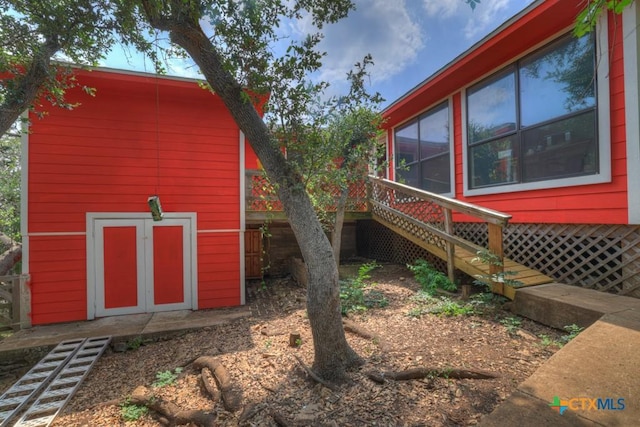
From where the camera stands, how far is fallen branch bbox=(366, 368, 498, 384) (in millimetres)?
2199

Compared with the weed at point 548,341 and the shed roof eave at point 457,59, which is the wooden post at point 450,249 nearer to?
the weed at point 548,341

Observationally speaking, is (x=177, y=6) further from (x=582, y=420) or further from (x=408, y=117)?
(x=408, y=117)

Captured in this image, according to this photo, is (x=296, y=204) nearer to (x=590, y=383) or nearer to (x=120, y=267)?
(x=590, y=383)

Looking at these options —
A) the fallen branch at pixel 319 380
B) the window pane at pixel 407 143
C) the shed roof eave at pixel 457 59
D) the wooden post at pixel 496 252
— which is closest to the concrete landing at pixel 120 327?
the fallen branch at pixel 319 380

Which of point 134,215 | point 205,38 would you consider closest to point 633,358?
point 205,38

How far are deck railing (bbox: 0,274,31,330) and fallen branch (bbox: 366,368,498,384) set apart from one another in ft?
18.0

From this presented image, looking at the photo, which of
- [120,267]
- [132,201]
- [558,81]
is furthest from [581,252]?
[120,267]

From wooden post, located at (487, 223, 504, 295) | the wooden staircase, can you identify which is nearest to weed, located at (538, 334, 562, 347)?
the wooden staircase

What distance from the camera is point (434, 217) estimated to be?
18.2 ft

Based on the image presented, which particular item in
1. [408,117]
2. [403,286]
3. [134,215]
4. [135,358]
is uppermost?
[408,117]

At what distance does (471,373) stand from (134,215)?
543cm

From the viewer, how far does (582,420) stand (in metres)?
1.50

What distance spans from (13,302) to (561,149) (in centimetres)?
859

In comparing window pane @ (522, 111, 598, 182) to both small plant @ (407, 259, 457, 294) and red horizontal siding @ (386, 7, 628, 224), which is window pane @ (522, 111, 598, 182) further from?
small plant @ (407, 259, 457, 294)
